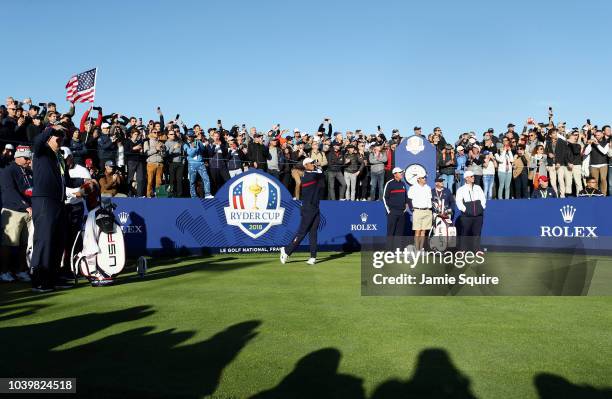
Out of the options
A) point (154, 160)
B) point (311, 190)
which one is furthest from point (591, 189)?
point (154, 160)

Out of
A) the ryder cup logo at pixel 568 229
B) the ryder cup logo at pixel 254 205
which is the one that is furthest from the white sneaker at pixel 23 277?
the ryder cup logo at pixel 568 229

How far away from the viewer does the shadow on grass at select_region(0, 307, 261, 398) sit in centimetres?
487

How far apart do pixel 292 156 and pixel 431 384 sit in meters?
16.3

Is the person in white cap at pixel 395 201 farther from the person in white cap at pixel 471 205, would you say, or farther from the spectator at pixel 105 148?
the spectator at pixel 105 148

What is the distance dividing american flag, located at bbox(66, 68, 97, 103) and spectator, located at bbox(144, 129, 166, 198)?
3427 mm

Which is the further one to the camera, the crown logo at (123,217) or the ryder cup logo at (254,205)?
the ryder cup logo at (254,205)

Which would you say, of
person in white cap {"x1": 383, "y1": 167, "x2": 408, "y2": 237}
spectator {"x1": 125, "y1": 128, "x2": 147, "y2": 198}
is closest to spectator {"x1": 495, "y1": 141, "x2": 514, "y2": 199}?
person in white cap {"x1": 383, "y1": 167, "x2": 408, "y2": 237}

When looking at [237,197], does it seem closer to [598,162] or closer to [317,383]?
[598,162]

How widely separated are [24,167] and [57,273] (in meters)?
2.26

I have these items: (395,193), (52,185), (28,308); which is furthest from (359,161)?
(28,308)

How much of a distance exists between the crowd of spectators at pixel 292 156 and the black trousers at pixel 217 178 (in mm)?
33

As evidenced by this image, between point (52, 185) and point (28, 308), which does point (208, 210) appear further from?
point (28, 308)

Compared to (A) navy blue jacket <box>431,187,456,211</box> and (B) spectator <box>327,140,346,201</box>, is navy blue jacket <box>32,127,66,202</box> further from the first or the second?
(B) spectator <box>327,140,346,201</box>

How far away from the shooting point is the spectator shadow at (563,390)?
470cm
